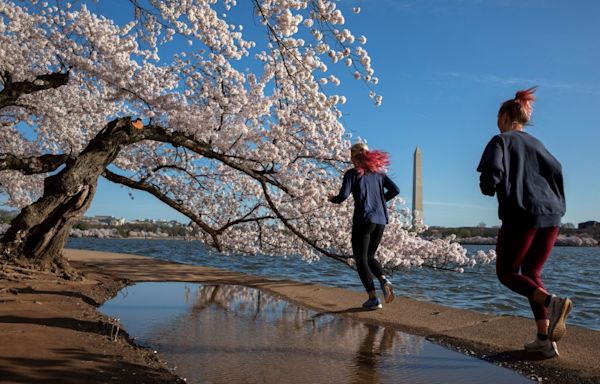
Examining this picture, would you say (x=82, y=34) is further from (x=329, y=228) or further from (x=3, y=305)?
(x=3, y=305)

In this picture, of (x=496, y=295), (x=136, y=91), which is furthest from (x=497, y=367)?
(x=496, y=295)

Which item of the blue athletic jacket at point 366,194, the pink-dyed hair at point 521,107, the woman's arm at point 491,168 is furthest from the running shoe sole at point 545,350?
the blue athletic jacket at point 366,194

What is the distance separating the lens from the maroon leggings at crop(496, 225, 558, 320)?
3.62 m

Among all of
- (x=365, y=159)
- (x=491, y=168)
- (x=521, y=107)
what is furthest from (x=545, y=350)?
(x=365, y=159)

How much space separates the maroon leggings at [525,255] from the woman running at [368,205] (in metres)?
1.76

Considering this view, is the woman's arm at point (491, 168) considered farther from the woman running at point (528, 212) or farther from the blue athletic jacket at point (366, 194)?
the blue athletic jacket at point (366, 194)

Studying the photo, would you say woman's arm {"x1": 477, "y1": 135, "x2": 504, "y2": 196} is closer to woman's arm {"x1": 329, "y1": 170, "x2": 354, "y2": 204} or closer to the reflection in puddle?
the reflection in puddle

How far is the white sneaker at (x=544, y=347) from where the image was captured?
366 centimetres

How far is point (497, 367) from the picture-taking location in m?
3.46

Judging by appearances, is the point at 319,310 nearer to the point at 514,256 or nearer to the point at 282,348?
the point at 282,348

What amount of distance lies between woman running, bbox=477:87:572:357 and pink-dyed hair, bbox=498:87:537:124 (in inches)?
7.1

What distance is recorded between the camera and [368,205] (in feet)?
17.6

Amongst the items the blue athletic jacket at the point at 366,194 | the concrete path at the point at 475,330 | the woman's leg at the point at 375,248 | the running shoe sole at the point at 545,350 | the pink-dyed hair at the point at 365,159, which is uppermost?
the pink-dyed hair at the point at 365,159

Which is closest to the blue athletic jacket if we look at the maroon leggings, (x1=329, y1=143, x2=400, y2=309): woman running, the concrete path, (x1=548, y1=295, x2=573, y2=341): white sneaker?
(x1=329, y1=143, x2=400, y2=309): woman running
